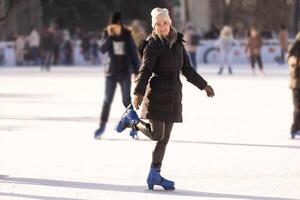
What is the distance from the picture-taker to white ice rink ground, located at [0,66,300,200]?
9023 millimetres

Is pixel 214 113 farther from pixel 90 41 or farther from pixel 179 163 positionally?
pixel 90 41

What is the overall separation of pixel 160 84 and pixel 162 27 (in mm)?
478

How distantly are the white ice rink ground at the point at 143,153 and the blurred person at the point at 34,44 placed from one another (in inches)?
883

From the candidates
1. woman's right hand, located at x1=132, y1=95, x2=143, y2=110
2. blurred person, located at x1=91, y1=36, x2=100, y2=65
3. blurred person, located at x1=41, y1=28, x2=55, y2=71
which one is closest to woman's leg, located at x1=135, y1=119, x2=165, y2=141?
woman's right hand, located at x1=132, y1=95, x2=143, y2=110

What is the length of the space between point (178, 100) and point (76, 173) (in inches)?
57.5

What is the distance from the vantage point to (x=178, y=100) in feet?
29.9

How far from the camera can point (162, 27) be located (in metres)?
8.87

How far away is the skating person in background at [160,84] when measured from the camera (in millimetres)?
8938

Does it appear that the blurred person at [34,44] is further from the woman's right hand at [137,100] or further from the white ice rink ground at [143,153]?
the woman's right hand at [137,100]

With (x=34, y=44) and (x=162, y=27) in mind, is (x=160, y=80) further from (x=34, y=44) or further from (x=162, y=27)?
(x=34, y=44)

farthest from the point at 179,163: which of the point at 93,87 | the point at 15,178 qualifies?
the point at 93,87

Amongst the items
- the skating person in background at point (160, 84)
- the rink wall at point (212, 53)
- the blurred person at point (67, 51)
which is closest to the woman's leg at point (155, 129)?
the skating person in background at point (160, 84)

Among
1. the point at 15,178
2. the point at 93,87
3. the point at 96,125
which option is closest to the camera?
the point at 15,178

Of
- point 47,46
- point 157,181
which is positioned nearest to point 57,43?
point 47,46
